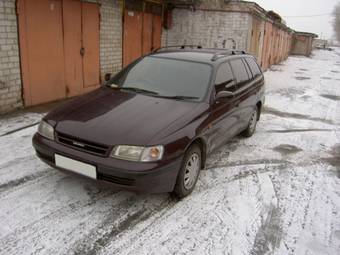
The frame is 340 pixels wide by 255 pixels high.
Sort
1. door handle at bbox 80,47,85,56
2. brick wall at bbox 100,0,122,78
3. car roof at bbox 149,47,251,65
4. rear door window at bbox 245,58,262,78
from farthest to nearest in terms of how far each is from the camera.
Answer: brick wall at bbox 100,0,122,78 → door handle at bbox 80,47,85,56 → rear door window at bbox 245,58,262,78 → car roof at bbox 149,47,251,65

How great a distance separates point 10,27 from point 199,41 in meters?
7.89

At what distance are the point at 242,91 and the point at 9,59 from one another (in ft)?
14.6

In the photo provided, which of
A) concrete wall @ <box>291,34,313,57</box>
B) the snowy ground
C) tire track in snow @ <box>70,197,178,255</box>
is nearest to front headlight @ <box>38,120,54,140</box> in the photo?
the snowy ground

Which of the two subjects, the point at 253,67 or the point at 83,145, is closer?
the point at 83,145

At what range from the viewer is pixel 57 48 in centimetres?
709

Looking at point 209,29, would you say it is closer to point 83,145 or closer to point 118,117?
point 118,117

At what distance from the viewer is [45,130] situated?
3354 millimetres

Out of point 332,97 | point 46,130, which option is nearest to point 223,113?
point 46,130

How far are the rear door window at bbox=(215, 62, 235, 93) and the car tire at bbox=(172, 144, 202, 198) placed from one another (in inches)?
A: 37.1

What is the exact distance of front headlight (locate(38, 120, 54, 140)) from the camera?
3264mm

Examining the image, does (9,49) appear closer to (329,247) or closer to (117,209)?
(117,209)

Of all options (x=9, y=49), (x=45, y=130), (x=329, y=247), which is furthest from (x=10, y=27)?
(x=329, y=247)

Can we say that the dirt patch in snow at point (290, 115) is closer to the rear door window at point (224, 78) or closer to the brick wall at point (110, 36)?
the rear door window at point (224, 78)

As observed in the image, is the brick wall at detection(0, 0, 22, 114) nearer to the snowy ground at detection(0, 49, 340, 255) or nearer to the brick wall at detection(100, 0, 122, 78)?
the snowy ground at detection(0, 49, 340, 255)
